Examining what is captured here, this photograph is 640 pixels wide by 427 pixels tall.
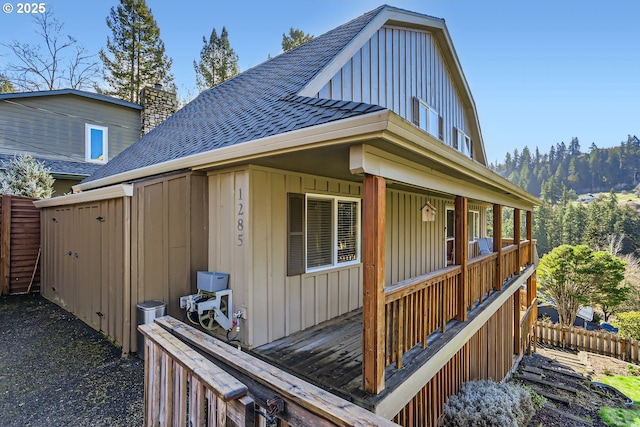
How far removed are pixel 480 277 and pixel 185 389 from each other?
5201 mm

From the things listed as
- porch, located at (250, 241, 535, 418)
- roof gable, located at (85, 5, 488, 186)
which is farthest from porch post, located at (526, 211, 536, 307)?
roof gable, located at (85, 5, 488, 186)

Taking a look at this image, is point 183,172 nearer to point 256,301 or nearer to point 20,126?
point 256,301

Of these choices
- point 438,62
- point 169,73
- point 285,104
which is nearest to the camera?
point 285,104

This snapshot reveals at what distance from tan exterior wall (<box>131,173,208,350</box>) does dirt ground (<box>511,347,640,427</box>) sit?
7325 mm

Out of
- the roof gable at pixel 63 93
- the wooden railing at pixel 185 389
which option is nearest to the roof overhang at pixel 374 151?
the wooden railing at pixel 185 389

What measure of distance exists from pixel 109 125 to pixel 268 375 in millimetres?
13382

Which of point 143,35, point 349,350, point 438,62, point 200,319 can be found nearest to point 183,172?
point 200,319

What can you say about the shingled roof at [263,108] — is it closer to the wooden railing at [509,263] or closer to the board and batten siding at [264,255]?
the board and batten siding at [264,255]

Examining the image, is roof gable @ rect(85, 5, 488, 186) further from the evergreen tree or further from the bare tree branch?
the evergreen tree

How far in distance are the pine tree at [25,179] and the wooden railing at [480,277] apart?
11.1 m

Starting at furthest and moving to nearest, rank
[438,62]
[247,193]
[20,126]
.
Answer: [20,126]
[438,62]
[247,193]

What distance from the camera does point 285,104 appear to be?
4.16 metres

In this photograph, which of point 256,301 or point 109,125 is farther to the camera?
point 109,125

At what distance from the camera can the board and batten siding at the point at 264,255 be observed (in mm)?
3900
